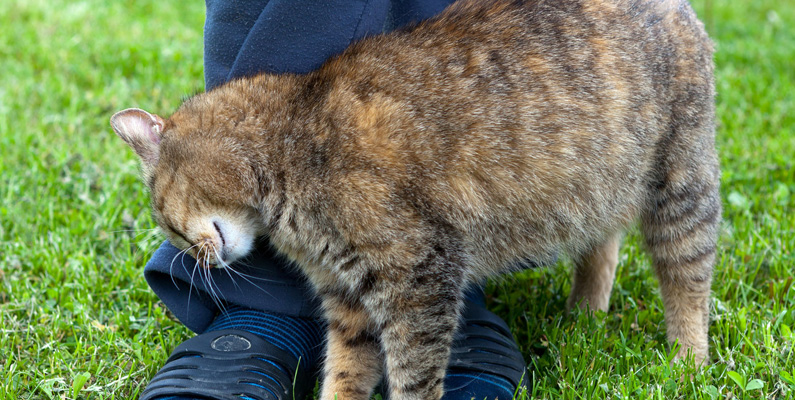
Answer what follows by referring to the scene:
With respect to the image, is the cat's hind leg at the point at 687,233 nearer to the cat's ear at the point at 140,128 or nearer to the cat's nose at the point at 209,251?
the cat's nose at the point at 209,251

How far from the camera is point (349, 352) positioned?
2.62 m

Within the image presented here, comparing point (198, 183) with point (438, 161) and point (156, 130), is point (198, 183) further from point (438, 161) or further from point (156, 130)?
point (438, 161)

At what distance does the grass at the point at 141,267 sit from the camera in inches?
99.2

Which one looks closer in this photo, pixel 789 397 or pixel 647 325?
pixel 789 397

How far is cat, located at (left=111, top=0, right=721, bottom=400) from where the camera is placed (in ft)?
7.54

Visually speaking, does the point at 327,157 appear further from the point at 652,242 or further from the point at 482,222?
the point at 652,242

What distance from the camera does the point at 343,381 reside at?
2.54 meters

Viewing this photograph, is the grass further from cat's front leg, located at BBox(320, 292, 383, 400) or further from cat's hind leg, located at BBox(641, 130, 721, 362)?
cat's front leg, located at BBox(320, 292, 383, 400)

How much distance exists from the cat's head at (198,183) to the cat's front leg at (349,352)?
→ 0.42 m

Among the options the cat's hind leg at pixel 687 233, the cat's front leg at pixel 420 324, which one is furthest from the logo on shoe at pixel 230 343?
the cat's hind leg at pixel 687 233

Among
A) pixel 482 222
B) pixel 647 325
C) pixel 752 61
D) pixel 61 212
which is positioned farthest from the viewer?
pixel 752 61

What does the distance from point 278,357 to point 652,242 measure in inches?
62.2

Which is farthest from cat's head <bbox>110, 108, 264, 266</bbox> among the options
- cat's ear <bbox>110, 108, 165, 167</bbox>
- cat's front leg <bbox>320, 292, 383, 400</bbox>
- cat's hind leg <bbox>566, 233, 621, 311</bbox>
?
cat's hind leg <bbox>566, 233, 621, 311</bbox>

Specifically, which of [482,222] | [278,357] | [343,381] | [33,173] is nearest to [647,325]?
[482,222]
